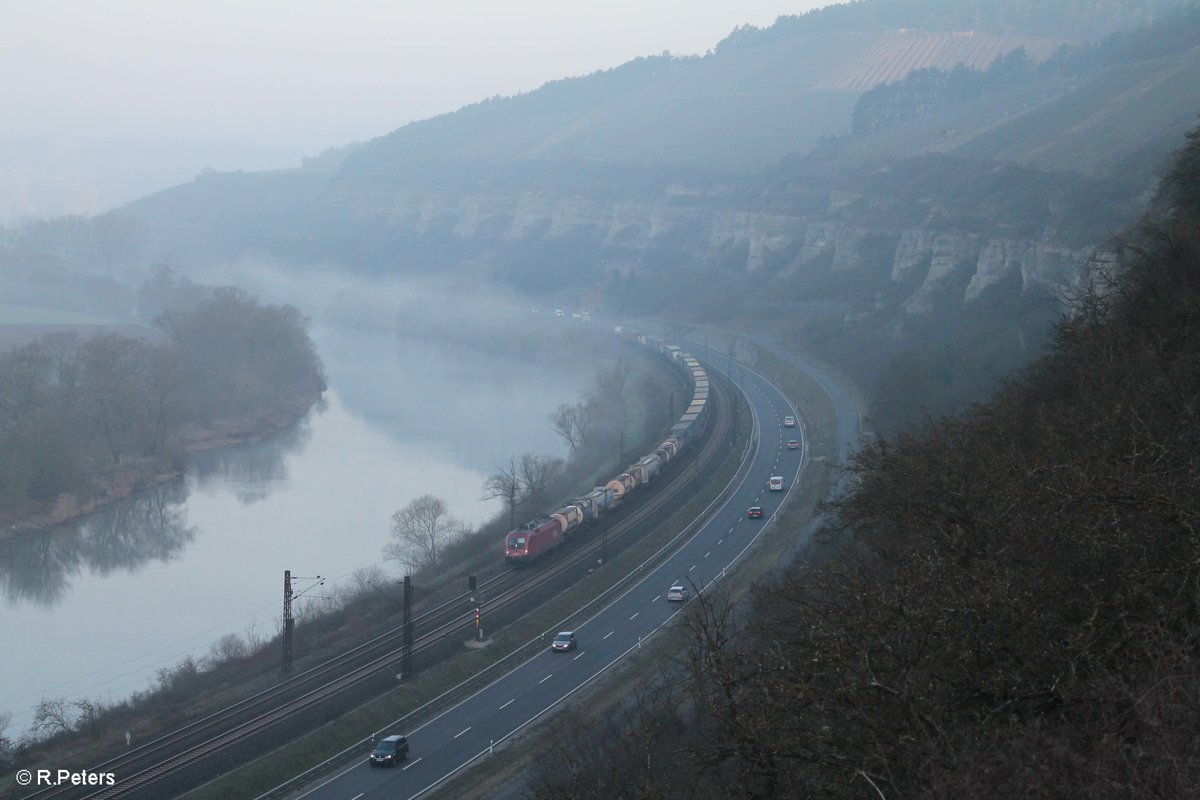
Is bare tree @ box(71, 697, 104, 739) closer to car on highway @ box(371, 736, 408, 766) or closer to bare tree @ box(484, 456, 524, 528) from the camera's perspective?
car on highway @ box(371, 736, 408, 766)

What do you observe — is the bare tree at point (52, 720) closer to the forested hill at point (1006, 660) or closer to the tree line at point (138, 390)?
the forested hill at point (1006, 660)

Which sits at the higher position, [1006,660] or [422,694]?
[1006,660]

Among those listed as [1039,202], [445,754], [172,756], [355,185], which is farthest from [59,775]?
[355,185]

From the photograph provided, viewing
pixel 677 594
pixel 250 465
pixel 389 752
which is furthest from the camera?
pixel 250 465

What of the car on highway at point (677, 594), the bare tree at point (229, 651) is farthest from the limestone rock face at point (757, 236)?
the bare tree at point (229, 651)

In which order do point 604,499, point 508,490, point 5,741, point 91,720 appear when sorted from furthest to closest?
point 508,490
point 604,499
point 5,741
point 91,720

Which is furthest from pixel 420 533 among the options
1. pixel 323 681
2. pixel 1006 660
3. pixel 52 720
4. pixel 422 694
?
pixel 1006 660

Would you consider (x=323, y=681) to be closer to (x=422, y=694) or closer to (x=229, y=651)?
(x=422, y=694)
